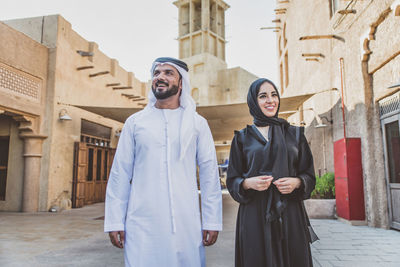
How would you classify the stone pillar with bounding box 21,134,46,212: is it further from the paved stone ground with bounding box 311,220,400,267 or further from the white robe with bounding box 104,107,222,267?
the white robe with bounding box 104,107,222,267

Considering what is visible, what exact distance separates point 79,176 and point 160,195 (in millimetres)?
8303

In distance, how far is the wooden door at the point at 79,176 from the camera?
930cm

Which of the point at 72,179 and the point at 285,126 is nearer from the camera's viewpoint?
the point at 285,126

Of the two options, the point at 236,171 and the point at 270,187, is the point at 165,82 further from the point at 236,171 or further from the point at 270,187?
the point at 270,187

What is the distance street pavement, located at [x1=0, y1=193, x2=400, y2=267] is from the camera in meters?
3.61

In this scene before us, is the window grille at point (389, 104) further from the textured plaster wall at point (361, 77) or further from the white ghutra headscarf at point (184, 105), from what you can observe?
the white ghutra headscarf at point (184, 105)

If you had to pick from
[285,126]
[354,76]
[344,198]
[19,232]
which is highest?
[354,76]

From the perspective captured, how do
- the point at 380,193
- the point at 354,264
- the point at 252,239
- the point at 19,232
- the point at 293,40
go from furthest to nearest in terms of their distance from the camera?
the point at 293,40
the point at 19,232
the point at 380,193
the point at 354,264
the point at 252,239

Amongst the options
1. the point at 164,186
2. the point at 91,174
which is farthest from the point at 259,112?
the point at 91,174

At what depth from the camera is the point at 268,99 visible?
1.89 m

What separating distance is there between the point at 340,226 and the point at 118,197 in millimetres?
4743

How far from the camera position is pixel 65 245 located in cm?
458

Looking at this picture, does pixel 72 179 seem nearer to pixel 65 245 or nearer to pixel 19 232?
pixel 19 232

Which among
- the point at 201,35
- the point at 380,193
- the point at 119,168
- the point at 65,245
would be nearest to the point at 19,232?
the point at 65,245
